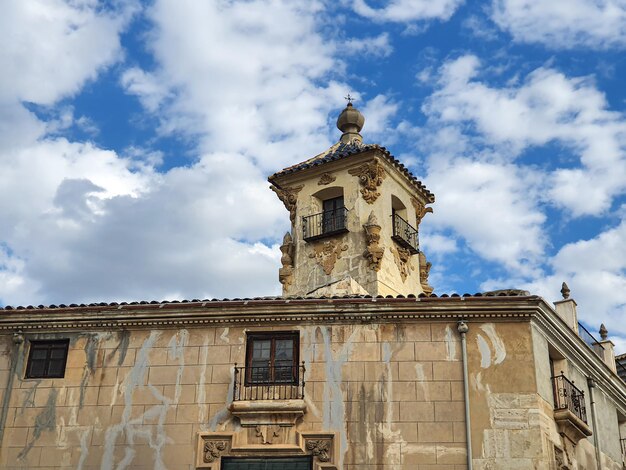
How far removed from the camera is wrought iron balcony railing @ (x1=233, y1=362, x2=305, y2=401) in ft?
77.9

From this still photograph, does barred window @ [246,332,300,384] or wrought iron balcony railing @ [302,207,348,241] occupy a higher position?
wrought iron balcony railing @ [302,207,348,241]

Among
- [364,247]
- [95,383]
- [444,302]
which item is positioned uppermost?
[364,247]

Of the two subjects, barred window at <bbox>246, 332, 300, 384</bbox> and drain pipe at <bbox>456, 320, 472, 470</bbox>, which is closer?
drain pipe at <bbox>456, 320, 472, 470</bbox>

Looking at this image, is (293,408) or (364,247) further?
(364,247)

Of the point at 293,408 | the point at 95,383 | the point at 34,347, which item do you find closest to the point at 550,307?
the point at 293,408

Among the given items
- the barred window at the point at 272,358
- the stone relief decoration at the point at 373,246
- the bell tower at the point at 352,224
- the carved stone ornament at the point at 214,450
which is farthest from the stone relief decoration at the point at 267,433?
the stone relief decoration at the point at 373,246

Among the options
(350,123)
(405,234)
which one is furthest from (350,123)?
(405,234)

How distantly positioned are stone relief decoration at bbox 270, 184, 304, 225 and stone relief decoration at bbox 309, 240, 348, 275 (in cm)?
178

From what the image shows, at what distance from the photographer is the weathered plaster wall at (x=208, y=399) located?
23047 millimetres

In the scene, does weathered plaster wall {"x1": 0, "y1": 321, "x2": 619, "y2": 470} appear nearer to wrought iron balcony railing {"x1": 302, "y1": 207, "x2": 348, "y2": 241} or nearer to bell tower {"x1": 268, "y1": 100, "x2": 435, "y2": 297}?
bell tower {"x1": 268, "y1": 100, "x2": 435, "y2": 297}

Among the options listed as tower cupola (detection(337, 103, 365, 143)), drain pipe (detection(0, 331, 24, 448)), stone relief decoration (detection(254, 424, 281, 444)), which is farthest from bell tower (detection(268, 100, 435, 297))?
drain pipe (detection(0, 331, 24, 448))

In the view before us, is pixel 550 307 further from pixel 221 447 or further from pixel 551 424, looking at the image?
pixel 221 447

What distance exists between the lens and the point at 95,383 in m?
24.6

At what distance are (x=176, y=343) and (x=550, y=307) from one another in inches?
386
